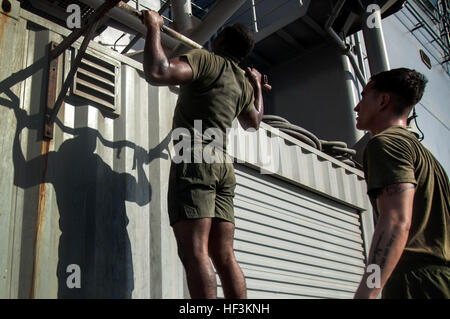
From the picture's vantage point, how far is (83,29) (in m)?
3.13

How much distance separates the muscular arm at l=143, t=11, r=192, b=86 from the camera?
2.46 m

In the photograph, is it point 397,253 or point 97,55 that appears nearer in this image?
point 397,253

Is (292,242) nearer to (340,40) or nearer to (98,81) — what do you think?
(98,81)

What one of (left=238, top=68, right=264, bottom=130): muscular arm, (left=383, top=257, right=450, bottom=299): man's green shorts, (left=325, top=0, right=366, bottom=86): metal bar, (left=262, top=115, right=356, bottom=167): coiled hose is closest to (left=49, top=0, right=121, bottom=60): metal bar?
(left=238, top=68, right=264, bottom=130): muscular arm

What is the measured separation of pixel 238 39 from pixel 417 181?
1473mm

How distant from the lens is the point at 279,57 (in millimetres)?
10062

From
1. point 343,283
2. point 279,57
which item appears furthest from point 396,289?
point 279,57

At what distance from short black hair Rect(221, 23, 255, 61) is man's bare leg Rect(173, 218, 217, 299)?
45.0 inches

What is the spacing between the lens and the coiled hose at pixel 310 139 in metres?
Result: 5.95

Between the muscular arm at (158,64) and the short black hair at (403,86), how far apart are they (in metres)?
1.02

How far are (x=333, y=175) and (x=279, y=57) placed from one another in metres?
4.27

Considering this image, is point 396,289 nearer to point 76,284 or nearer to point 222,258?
point 222,258

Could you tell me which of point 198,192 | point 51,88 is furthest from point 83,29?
point 198,192

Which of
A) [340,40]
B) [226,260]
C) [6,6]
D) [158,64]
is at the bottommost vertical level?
[226,260]
